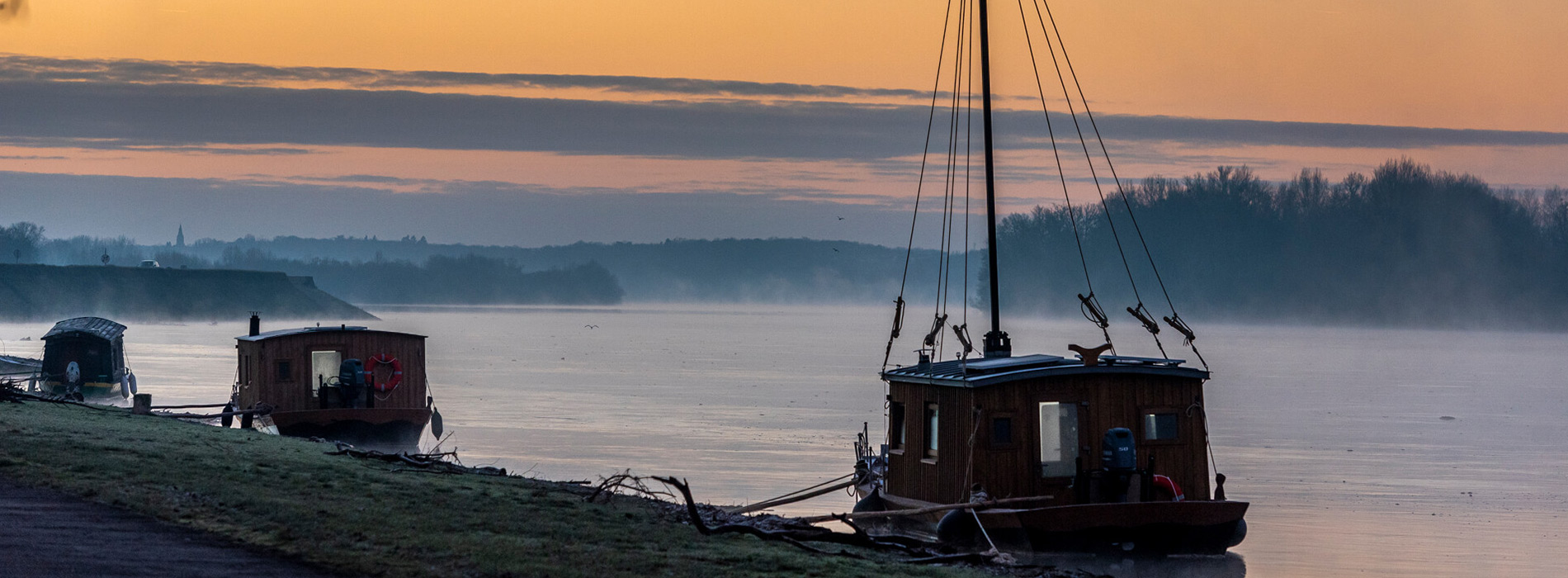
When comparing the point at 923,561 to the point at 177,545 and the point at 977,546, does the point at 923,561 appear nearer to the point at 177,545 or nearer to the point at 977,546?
the point at 977,546

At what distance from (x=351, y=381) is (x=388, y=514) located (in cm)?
2470

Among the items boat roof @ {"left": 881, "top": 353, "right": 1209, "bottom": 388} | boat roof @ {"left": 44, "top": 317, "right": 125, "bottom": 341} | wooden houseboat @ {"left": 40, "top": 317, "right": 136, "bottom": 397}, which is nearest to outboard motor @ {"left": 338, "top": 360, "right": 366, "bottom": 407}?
boat roof @ {"left": 881, "top": 353, "right": 1209, "bottom": 388}

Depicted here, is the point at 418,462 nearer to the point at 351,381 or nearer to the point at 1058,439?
the point at 1058,439

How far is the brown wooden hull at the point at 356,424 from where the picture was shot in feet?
133

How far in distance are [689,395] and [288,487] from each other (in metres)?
60.7

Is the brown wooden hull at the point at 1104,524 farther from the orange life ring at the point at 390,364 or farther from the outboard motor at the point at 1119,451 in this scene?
the orange life ring at the point at 390,364

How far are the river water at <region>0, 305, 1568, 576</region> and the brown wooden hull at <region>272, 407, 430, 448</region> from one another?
2352 millimetres

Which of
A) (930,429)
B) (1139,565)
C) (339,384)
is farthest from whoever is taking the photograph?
(339,384)

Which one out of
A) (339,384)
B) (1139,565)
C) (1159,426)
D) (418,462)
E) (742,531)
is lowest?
(1139,565)

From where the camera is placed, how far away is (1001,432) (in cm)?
2336

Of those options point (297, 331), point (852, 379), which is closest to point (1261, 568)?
point (297, 331)

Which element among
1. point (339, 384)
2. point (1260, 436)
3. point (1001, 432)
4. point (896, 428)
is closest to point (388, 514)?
point (1001, 432)

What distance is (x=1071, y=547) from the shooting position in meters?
22.7

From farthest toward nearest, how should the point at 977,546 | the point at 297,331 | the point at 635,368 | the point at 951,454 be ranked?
the point at 635,368, the point at 297,331, the point at 951,454, the point at 977,546
